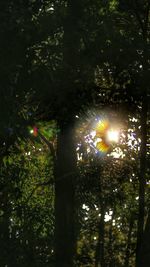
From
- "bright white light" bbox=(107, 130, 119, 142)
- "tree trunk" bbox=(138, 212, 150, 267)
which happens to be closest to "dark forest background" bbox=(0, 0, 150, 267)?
"tree trunk" bbox=(138, 212, 150, 267)

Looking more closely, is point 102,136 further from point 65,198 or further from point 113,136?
point 65,198

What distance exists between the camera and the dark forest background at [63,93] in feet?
35.5

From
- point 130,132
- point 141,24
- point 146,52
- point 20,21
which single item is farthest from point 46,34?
point 130,132

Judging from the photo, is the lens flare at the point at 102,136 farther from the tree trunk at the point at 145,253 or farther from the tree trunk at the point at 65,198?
the tree trunk at the point at 145,253

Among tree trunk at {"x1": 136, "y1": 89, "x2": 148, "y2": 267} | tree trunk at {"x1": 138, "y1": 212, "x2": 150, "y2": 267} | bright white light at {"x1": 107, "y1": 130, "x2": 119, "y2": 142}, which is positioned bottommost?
tree trunk at {"x1": 138, "y1": 212, "x2": 150, "y2": 267}

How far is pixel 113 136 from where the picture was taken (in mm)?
16219

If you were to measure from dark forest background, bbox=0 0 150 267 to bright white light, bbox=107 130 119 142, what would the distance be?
191mm

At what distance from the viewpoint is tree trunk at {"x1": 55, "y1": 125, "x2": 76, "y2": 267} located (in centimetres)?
1508

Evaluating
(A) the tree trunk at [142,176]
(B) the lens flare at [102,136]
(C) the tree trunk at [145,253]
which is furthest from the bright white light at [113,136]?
(C) the tree trunk at [145,253]

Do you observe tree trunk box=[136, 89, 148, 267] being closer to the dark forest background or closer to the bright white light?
the dark forest background

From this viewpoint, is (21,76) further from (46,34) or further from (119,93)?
(119,93)

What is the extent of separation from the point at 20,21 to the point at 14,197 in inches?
127

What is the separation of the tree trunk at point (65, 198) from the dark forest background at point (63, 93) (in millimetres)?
24

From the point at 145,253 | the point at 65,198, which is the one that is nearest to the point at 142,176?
the point at 145,253
